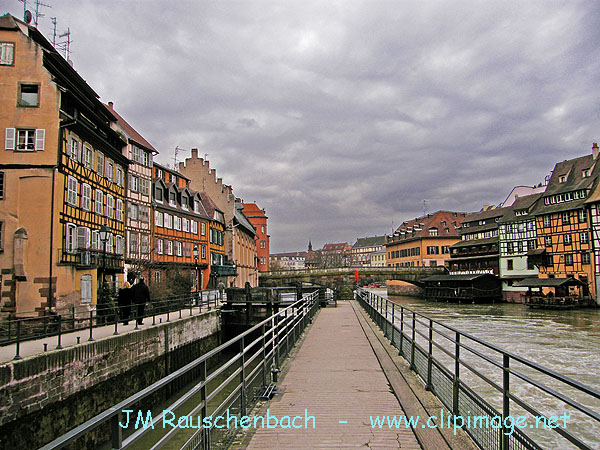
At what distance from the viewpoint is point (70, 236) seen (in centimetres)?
2175

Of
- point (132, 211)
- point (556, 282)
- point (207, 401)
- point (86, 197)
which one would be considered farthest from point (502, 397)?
point (556, 282)

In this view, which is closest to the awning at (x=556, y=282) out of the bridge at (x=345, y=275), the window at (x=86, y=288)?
the bridge at (x=345, y=275)

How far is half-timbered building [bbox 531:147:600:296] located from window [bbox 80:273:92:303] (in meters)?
42.1

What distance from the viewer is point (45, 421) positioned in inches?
417

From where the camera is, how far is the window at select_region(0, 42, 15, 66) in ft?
67.6

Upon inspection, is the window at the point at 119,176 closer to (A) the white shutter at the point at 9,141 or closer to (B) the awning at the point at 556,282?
(A) the white shutter at the point at 9,141

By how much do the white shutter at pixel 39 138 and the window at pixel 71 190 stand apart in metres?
1.81

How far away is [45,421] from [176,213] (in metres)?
28.8

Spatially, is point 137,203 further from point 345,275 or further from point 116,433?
point 345,275

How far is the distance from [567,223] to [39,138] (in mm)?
46589

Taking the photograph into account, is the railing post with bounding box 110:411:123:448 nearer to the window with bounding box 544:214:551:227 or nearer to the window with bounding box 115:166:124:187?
Answer: the window with bounding box 115:166:124:187

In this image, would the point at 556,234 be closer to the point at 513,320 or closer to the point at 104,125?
the point at 513,320

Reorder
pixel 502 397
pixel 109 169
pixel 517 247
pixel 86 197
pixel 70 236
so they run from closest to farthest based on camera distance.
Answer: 1. pixel 502 397
2. pixel 70 236
3. pixel 86 197
4. pixel 109 169
5. pixel 517 247

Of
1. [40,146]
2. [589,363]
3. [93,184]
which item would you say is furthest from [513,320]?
[40,146]
